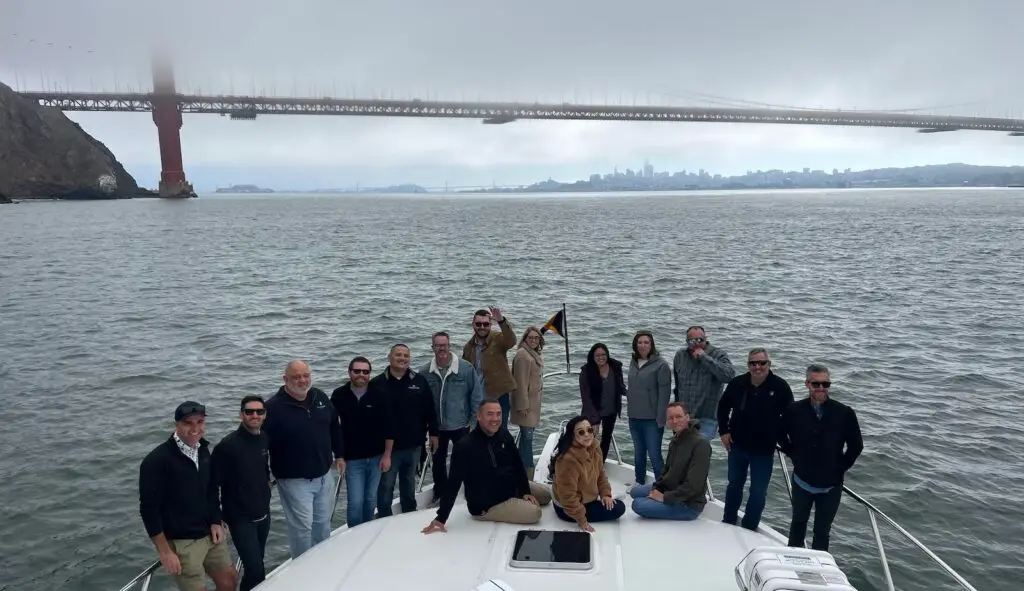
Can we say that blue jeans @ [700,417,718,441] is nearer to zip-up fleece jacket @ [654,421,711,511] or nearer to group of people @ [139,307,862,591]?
group of people @ [139,307,862,591]

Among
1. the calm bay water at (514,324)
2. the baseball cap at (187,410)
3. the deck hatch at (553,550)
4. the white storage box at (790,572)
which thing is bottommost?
the calm bay water at (514,324)

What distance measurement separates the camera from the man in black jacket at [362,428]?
6.69m

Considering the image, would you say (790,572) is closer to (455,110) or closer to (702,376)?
(702,376)

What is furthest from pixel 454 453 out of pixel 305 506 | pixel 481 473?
pixel 305 506

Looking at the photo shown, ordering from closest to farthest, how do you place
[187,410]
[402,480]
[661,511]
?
[187,410] < [661,511] < [402,480]

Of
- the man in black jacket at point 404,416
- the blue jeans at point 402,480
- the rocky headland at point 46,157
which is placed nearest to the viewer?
the man in black jacket at point 404,416

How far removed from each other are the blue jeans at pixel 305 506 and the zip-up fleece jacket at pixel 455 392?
1.52 m

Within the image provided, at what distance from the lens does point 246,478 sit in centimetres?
554

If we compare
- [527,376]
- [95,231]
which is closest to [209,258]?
[95,231]

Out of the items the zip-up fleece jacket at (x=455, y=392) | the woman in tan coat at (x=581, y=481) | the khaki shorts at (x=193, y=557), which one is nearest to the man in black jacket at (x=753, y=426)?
the woman in tan coat at (x=581, y=481)

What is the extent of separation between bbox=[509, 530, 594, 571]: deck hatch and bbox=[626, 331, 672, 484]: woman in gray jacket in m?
2.50

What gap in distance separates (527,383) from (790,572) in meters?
4.12

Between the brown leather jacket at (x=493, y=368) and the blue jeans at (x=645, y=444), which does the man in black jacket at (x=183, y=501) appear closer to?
the brown leather jacket at (x=493, y=368)

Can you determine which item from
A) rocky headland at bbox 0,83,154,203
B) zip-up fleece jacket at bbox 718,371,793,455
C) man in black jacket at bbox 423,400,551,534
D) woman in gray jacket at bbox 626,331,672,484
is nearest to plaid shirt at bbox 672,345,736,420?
woman in gray jacket at bbox 626,331,672,484
